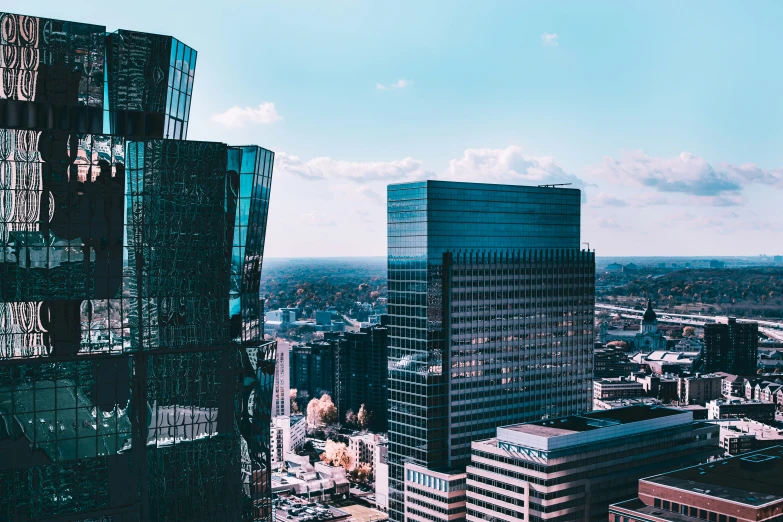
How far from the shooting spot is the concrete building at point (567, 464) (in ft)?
361

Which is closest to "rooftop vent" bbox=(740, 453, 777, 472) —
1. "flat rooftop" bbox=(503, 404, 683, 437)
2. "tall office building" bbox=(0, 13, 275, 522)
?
"flat rooftop" bbox=(503, 404, 683, 437)

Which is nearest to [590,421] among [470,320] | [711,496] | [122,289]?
[470,320]

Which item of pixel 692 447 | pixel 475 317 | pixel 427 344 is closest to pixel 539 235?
pixel 475 317

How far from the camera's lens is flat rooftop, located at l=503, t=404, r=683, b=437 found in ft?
383

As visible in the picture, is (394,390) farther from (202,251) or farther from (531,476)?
(202,251)

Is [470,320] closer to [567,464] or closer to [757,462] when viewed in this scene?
[567,464]

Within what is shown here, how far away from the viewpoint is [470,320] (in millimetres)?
135875

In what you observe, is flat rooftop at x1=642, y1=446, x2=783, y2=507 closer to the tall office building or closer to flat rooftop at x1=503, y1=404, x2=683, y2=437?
flat rooftop at x1=503, y1=404, x2=683, y2=437

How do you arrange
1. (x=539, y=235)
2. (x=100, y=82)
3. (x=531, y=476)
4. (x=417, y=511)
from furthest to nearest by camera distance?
1. (x=539, y=235)
2. (x=417, y=511)
3. (x=531, y=476)
4. (x=100, y=82)

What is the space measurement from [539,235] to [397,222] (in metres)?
29.3

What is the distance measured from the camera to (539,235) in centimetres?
15038

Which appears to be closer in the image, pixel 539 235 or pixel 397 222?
pixel 397 222

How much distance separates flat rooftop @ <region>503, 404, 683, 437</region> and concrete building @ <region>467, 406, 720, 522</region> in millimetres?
145

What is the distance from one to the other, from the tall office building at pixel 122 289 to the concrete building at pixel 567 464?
2019 inches
